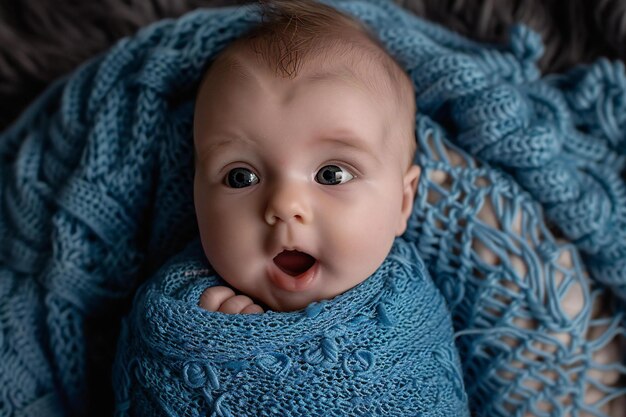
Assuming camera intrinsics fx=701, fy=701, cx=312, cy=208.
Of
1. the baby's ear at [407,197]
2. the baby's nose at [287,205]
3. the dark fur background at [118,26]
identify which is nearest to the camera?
the baby's nose at [287,205]

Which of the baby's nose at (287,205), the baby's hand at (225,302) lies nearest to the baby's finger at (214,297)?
the baby's hand at (225,302)

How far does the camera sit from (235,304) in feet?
2.92

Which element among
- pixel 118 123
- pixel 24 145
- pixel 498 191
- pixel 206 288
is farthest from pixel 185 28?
pixel 498 191

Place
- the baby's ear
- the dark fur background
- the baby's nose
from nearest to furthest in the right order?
1. the baby's nose
2. the baby's ear
3. the dark fur background

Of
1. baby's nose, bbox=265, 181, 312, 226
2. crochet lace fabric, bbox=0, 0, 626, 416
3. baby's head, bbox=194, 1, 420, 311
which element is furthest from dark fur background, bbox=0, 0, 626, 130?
baby's nose, bbox=265, 181, 312, 226

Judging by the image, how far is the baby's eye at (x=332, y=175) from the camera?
2.86 ft

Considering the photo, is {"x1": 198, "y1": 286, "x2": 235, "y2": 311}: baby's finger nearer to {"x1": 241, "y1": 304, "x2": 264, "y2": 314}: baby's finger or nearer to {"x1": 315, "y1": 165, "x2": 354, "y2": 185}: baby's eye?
{"x1": 241, "y1": 304, "x2": 264, "y2": 314}: baby's finger

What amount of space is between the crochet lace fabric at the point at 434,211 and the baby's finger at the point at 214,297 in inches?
7.4

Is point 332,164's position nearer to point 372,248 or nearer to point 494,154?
point 372,248

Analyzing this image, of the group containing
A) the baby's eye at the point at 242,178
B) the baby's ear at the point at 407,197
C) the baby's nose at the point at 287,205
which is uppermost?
the baby's nose at the point at 287,205

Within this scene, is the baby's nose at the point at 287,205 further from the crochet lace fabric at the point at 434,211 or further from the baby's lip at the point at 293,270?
the crochet lace fabric at the point at 434,211

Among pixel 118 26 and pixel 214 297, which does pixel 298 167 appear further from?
pixel 118 26

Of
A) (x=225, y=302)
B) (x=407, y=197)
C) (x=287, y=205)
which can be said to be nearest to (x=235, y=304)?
(x=225, y=302)

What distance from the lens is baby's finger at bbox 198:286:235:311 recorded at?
0.89 metres
